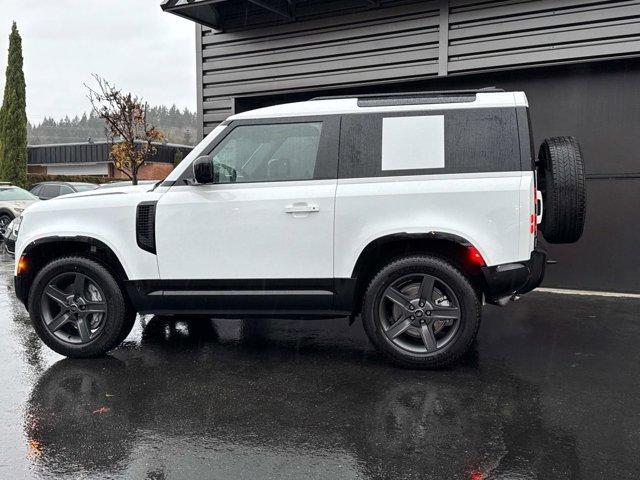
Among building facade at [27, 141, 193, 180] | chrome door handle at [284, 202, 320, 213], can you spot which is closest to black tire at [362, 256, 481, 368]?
chrome door handle at [284, 202, 320, 213]

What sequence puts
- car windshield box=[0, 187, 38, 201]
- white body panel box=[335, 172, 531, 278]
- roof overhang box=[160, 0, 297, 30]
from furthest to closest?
car windshield box=[0, 187, 38, 201], roof overhang box=[160, 0, 297, 30], white body panel box=[335, 172, 531, 278]

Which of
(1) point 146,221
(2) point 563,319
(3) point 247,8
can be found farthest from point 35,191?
(2) point 563,319

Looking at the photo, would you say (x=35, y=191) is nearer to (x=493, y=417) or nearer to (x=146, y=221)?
(x=146, y=221)

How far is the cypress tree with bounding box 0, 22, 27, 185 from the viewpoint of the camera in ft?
Answer: 90.7

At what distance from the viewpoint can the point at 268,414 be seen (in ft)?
11.5

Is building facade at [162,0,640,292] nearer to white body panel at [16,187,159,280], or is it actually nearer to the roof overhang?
the roof overhang

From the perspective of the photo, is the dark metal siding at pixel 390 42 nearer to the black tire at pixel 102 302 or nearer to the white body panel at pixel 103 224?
the white body panel at pixel 103 224

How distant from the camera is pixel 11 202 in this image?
16688 mm

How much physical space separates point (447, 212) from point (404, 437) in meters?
1.72

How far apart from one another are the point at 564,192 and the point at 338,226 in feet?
5.71

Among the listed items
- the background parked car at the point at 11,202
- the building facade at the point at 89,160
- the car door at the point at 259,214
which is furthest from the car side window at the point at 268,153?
the building facade at the point at 89,160

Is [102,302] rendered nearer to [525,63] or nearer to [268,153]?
[268,153]

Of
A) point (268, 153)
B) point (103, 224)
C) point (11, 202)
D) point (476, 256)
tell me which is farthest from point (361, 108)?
point (11, 202)

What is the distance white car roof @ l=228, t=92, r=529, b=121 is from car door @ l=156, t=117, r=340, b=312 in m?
0.07
